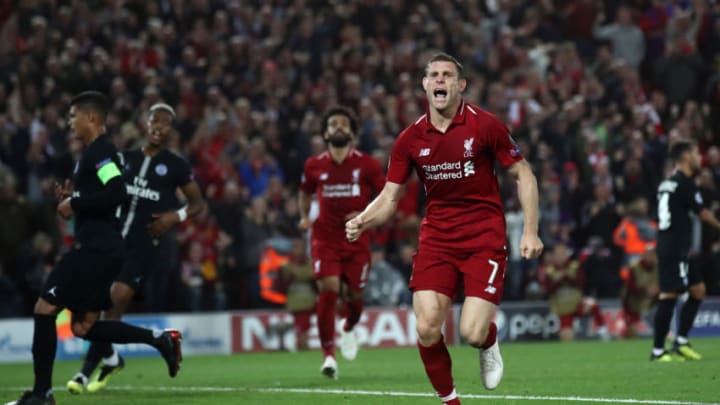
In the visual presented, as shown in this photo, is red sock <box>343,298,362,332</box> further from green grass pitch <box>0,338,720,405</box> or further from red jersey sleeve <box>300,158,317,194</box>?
red jersey sleeve <box>300,158,317,194</box>

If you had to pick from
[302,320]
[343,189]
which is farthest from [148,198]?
[302,320]

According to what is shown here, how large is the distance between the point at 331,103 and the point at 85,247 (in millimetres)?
13749

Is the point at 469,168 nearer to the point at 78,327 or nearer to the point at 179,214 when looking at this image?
the point at 78,327

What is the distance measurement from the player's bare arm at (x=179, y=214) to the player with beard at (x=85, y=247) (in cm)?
173

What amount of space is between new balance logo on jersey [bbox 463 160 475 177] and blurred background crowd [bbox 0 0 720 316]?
41.2ft

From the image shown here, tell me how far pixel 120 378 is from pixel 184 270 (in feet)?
21.5

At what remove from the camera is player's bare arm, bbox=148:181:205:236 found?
13.6m

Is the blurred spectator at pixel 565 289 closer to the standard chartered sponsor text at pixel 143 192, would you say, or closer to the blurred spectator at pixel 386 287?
the blurred spectator at pixel 386 287

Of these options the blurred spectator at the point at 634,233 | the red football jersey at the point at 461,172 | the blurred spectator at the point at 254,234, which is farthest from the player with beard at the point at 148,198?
the blurred spectator at the point at 634,233

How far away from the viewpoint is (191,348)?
72.1 feet

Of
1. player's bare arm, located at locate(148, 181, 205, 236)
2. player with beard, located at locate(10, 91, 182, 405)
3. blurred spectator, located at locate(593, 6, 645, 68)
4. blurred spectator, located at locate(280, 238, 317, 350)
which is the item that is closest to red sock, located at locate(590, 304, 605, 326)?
blurred spectator, located at locate(280, 238, 317, 350)

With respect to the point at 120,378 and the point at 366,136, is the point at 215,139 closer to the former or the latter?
the point at 366,136

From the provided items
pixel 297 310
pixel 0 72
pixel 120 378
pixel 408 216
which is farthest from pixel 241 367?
pixel 0 72

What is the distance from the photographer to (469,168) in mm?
9547
